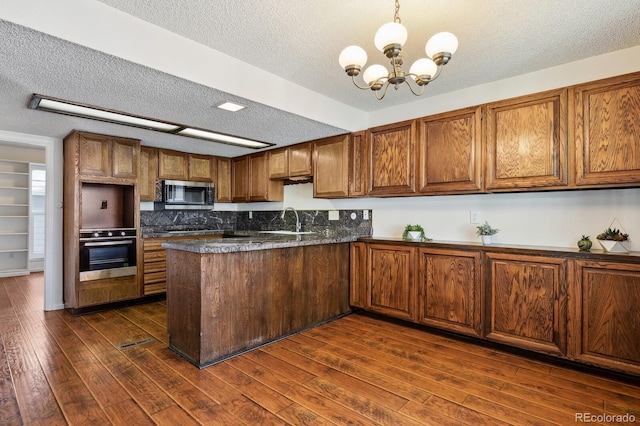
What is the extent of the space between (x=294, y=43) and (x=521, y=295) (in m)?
2.57

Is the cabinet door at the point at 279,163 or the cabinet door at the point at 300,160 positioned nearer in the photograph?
the cabinet door at the point at 300,160

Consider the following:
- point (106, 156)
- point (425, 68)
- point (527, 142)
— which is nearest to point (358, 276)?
point (527, 142)

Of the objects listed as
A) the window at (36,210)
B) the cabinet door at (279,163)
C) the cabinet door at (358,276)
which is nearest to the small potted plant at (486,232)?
the cabinet door at (358,276)

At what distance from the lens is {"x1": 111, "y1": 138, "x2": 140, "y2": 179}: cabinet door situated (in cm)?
397

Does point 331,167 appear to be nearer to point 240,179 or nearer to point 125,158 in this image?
point 240,179

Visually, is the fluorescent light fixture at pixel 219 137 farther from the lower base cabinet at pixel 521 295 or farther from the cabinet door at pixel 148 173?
the lower base cabinet at pixel 521 295

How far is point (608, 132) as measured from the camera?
2.37 m

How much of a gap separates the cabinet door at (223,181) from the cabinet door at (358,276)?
8.64 feet

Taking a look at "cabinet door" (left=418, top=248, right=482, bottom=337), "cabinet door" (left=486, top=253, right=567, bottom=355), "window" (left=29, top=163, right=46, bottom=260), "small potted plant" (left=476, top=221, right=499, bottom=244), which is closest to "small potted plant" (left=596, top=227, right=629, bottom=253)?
"cabinet door" (left=486, top=253, right=567, bottom=355)

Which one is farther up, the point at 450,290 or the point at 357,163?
the point at 357,163

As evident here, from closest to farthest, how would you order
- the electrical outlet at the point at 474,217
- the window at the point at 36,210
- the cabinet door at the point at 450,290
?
the cabinet door at the point at 450,290 → the electrical outlet at the point at 474,217 → the window at the point at 36,210

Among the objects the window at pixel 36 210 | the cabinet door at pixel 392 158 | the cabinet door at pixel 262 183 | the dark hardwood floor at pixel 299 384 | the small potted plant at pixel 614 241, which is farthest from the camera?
the window at pixel 36 210

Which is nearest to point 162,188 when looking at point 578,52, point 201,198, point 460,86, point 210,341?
point 201,198

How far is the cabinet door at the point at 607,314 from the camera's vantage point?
222 centimetres
